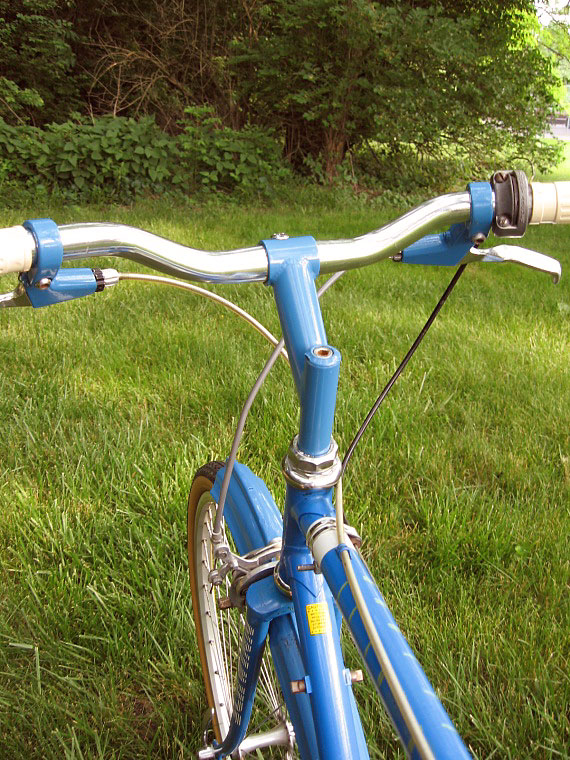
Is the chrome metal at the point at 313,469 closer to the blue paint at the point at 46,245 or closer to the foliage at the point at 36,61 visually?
the blue paint at the point at 46,245

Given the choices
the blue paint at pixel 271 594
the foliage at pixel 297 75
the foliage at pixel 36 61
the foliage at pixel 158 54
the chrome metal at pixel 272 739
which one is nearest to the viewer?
the blue paint at pixel 271 594

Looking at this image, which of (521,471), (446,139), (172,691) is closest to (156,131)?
(446,139)

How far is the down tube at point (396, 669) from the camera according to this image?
0.51 meters

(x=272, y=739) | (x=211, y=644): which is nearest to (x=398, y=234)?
(x=272, y=739)

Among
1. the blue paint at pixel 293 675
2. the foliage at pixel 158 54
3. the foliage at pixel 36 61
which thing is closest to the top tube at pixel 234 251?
the blue paint at pixel 293 675

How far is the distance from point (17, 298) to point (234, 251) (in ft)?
0.89

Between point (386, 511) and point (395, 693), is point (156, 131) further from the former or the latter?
point (395, 693)

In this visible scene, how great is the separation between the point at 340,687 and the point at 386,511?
1.13 metres

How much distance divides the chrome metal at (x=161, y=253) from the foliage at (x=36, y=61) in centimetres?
646

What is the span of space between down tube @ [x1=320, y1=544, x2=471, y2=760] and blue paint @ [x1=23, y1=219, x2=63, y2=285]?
407mm

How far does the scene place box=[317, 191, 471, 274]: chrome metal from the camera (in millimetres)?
721

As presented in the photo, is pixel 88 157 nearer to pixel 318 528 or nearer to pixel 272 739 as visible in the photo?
pixel 272 739

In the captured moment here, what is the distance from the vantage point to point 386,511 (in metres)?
1.89

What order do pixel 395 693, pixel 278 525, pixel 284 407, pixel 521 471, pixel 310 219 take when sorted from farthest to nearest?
pixel 310 219 → pixel 284 407 → pixel 521 471 → pixel 278 525 → pixel 395 693
